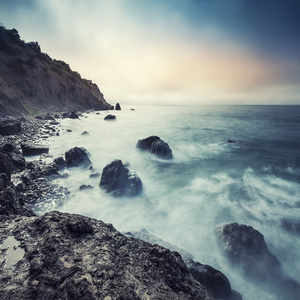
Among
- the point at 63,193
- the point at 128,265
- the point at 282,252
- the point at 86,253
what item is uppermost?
the point at 86,253

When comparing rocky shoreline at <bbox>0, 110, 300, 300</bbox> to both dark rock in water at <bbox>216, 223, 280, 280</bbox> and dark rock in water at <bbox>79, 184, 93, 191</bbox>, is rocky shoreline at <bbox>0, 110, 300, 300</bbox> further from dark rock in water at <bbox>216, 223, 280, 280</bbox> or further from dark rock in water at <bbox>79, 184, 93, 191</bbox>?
dark rock in water at <bbox>79, 184, 93, 191</bbox>

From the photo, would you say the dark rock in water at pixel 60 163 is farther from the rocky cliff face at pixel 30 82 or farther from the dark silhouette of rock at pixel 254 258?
the rocky cliff face at pixel 30 82

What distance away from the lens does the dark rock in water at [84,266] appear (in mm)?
2115

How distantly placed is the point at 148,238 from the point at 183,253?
131 cm

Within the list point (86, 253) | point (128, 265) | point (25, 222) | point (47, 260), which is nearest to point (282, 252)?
point (128, 265)

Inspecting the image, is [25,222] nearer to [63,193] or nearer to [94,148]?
[63,193]

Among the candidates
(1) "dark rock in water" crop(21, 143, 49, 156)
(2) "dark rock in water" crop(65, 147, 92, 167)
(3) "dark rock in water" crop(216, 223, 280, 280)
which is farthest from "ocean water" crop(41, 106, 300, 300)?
(1) "dark rock in water" crop(21, 143, 49, 156)

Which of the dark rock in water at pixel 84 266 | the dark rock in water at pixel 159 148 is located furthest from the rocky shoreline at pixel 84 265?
the dark rock in water at pixel 159 148

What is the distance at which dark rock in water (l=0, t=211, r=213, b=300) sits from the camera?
6.94 feet

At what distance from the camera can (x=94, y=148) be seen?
18.1m

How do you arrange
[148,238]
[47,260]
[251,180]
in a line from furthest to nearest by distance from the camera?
[251,180] → [148,238] → [47,260]

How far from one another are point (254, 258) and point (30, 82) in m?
53.8

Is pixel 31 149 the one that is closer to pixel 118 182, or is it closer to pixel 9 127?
pixel 9 127

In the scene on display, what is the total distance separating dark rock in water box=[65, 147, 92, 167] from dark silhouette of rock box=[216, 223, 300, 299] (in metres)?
9.93
